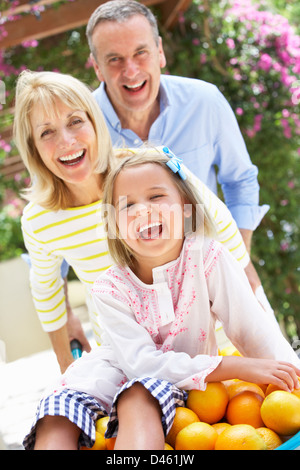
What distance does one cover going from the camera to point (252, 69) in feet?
10.5

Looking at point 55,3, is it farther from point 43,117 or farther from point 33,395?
point 33,395

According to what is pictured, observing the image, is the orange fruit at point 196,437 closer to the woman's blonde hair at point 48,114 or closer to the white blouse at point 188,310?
the white blouse at point 188,310

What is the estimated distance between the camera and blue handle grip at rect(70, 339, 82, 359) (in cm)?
146

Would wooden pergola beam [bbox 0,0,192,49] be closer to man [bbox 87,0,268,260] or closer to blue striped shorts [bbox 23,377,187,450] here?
man [bbox 87,0,268,260]

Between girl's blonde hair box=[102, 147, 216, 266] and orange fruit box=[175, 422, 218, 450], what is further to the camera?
girl's blonde hair box=[102, 147, 216, 266]

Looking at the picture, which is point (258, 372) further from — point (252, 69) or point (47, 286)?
point (252, 69)

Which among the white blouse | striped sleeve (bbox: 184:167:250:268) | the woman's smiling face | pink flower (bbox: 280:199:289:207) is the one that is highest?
the woman's smiling face

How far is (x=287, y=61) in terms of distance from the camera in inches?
127

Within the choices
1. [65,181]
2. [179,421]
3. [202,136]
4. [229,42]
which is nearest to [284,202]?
[229,42]

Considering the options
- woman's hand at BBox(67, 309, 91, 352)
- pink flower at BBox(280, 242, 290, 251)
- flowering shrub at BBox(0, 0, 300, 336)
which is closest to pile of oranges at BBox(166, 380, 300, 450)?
woman's hand at BBox(67, 309, 91, 352)

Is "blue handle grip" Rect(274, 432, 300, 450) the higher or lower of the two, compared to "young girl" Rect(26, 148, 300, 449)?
lower

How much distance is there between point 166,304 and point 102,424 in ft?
0.77

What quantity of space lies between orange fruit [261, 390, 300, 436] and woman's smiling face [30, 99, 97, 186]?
0.57 metres
